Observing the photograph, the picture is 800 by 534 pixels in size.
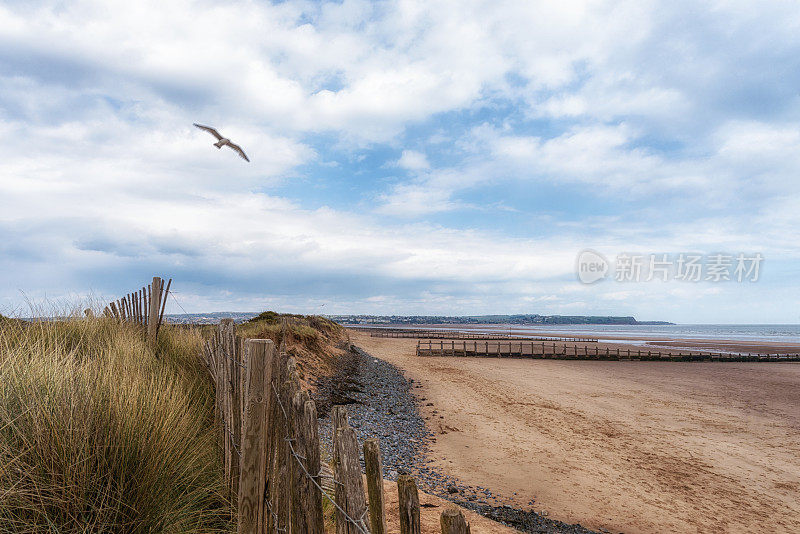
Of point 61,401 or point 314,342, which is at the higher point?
point 61,401

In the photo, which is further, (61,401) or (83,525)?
(61,401)

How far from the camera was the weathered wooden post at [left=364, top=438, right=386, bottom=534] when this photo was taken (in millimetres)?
1973

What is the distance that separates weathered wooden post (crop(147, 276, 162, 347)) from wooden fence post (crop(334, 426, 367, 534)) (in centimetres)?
684

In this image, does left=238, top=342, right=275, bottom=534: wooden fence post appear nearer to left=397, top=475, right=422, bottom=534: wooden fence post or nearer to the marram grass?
the marram grass

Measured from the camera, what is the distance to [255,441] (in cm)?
276

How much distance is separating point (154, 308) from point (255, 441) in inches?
246

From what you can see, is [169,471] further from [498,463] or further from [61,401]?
[498,463]

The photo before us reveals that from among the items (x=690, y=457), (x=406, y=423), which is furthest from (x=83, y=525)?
(x=690, y=457)

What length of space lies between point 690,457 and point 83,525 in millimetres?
12562

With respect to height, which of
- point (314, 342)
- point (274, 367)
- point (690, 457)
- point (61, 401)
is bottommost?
point (690, 457)

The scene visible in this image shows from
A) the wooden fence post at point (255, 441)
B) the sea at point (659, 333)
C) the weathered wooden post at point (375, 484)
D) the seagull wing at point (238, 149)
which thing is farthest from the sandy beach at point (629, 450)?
the sea at point (659, 333)

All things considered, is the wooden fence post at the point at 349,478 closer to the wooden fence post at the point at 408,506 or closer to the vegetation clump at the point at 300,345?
the wooden fence post at the point at 408,506

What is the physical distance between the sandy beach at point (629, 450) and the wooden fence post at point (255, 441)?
234 inches

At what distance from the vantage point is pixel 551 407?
15.3 meters
